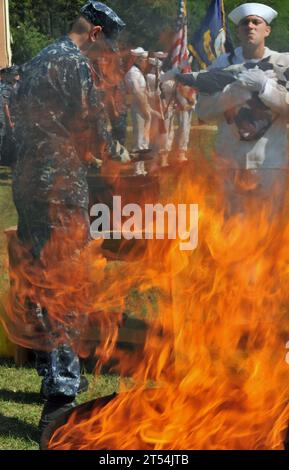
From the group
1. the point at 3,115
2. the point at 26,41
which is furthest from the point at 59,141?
the point at 26,41

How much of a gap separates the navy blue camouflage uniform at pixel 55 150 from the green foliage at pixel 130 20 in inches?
69.8

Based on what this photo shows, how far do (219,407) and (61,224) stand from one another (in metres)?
1.13

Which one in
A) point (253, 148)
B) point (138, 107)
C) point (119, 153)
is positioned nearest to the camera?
point (119, 153)

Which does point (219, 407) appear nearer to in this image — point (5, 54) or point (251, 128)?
point (251, 128)

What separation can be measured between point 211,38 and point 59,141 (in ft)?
9.88

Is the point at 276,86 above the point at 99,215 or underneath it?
above

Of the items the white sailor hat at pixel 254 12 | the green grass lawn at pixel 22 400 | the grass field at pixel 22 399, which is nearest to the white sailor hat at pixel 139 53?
the grass field at pixel 22 399

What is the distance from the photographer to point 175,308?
12.6 feet

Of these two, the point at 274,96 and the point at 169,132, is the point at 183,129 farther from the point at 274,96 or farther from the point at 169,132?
the point at 274,96

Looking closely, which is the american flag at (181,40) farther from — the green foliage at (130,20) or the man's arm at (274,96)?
the man's arm at (274,96)

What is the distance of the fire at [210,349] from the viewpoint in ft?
9.31

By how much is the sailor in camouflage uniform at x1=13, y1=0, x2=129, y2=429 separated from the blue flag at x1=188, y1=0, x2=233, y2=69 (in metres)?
2.16

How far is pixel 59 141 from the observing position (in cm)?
345

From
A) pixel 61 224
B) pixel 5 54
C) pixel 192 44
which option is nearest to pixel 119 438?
pixel 61 224
